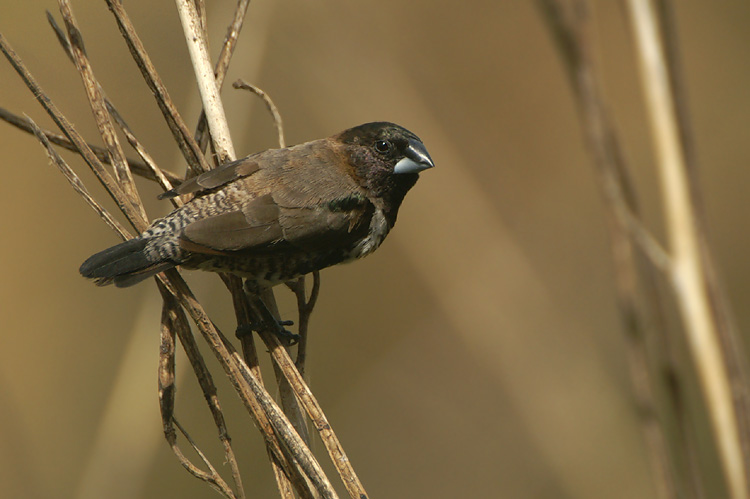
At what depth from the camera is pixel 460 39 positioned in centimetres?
555

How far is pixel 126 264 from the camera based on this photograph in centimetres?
218

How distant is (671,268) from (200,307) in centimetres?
130

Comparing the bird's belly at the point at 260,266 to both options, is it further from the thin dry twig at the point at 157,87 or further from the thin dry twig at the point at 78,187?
the thin dry twig at the point at 78,187

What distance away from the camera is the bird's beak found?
2682mm

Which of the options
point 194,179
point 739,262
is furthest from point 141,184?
point 739,262

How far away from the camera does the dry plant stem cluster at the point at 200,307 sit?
5.75 ft

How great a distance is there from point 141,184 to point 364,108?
1450 mm

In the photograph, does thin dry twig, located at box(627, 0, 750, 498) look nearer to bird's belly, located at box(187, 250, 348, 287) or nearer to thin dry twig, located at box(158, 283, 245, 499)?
bird's belly, located at box(187, 250, 348, 287)

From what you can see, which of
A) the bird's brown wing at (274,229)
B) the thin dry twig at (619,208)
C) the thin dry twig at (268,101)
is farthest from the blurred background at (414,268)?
the thin dry twig at (619,208)

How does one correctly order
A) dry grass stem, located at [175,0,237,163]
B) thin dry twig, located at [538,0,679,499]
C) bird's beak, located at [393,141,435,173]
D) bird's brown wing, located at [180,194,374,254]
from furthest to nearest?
1. bird's beak, located at [393,141,435,173]
2. bird's brown wing, located at [180,194,374,254]
3. dry grass stem, located at [175,0,237,163]
4. thin dry twig, located at [538,0,679,499]

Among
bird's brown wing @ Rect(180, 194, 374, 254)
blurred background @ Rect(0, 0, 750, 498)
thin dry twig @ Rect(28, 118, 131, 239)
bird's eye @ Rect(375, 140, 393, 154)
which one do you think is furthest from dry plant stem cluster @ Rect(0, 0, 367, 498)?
blurred background @ Rect(0, 0, 750, 498)

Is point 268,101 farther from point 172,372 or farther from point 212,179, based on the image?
point 172,372

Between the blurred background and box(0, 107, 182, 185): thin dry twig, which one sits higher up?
box(0, 107, 182, 185): thin dry twig

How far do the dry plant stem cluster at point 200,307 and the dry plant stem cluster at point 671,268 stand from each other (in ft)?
2.93
